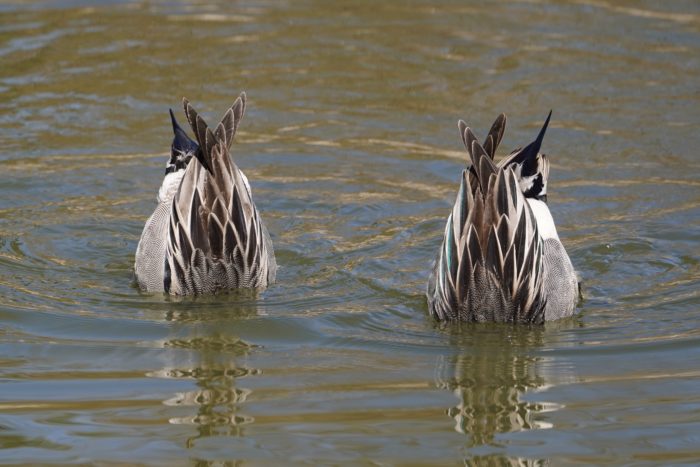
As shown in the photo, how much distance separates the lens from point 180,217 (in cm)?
921

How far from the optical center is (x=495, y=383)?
7586mm

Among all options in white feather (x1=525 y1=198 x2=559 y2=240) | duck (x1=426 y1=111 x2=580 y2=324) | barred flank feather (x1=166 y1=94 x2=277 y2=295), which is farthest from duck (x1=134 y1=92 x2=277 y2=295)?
white feather (x1=525 y1=198 x2=559 y2=240)

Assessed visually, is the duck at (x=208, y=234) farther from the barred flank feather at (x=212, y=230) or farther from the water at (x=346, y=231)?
the water at (x=346, y=231)

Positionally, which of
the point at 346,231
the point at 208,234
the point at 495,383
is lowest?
the point at 495,383

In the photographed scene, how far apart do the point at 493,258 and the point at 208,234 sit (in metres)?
2.07

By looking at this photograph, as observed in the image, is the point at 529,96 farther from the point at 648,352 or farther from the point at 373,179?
the point at 648,352

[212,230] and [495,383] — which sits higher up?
[212,230]

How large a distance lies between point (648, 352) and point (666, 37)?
8063mm

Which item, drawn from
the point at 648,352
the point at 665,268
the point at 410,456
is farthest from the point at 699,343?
the point at 410,456

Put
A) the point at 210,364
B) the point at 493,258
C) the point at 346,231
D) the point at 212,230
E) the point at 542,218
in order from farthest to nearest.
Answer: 1. the point at 346,231
2. the point at 542,218
3. the point at 212,230
4. the point at 493,258
5. the point at 210,364

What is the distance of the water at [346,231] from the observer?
6.80m

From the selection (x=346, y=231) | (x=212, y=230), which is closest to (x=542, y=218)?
(x=346, y=231)

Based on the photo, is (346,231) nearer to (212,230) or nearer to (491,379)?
(212,230)

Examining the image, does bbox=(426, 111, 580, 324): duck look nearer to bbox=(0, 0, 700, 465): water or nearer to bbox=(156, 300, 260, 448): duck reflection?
bbox=(0, 0, 700, 465): water
